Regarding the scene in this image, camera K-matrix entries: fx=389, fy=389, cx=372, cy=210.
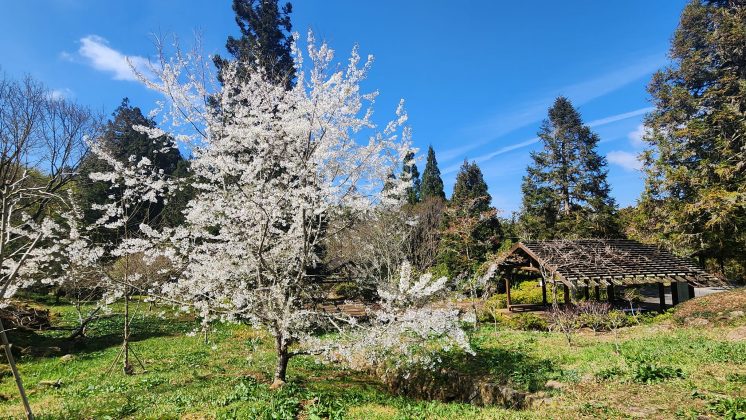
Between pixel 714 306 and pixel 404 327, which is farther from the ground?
pixel 404 327

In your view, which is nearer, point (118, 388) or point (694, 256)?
point (118, 388)

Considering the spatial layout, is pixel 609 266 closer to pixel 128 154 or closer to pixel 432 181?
pixel 432 181

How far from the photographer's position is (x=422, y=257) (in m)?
25.6

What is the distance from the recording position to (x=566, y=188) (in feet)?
114

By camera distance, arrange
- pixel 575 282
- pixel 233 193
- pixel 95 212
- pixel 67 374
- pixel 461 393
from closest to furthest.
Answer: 1. pixel 233 193
2. pixel 461 393
3. pixel 67 374
4. pixel 575 282
5. pixel 95 212

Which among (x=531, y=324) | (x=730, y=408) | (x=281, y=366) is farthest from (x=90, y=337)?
(x=730, y=408)

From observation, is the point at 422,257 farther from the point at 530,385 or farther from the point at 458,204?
the point at 530,385

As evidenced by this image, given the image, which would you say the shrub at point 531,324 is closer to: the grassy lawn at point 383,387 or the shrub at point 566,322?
the shrub at point 566,322

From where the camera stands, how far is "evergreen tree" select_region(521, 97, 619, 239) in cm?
3203

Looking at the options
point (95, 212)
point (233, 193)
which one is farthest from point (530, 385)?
point (95, 212)

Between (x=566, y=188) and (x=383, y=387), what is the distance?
30.3 m

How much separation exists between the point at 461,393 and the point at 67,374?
36.4ft

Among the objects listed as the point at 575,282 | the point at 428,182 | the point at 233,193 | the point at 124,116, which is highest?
the point at 124,116

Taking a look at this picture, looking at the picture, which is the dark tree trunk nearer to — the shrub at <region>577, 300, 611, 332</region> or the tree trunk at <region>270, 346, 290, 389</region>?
the tree trunk at <region>270, 346, 290, 389</region>
